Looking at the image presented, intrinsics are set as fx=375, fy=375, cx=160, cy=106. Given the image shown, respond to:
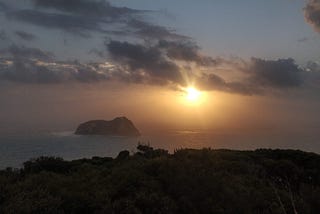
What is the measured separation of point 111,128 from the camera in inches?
4929

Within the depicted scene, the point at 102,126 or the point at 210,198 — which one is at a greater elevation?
the point at 102,126

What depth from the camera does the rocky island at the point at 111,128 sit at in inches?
4848

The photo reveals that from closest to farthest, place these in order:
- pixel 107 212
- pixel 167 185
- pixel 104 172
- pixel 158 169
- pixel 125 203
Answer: pixel 107 212
pixel 125 203
pixel 167 185
pixel 158 169
pixel 104 172

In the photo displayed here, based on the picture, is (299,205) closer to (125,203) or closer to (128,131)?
(125,203)

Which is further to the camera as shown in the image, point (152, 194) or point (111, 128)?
point (111, 128)

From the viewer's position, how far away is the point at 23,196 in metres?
10.1

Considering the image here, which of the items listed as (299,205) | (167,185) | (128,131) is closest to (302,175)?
(299,205)

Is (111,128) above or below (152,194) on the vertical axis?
above

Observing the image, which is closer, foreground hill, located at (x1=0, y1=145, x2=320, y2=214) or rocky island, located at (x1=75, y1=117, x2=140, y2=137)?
foreground hill, located at (x1=0, y1=145, x2=320, y2=214)

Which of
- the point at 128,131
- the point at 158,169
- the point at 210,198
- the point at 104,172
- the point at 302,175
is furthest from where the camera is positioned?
the point at 128,131

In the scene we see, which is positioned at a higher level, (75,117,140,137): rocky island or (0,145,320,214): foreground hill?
(75,117,140,137): rocky island

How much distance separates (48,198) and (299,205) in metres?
8.07

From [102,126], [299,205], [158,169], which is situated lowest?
[299,205]

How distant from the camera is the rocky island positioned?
4848 inches
